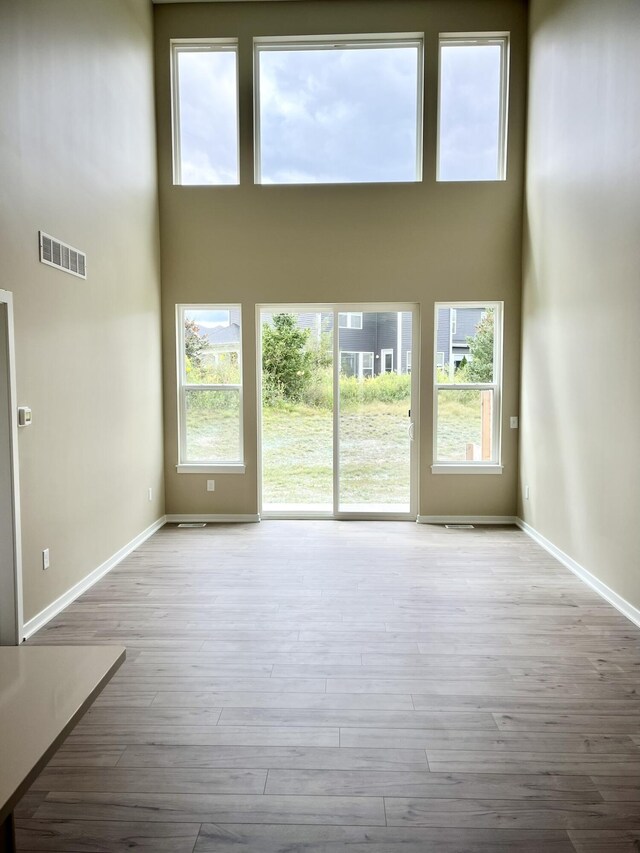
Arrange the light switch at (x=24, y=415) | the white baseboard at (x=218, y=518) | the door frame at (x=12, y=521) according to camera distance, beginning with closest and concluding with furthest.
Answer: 1. the door frame at (x=12, y=521)
2. the light switch at (x=24, y=415)
3. the white baseboard at (x=218, y=518)

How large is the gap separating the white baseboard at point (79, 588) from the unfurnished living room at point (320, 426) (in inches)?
1.1

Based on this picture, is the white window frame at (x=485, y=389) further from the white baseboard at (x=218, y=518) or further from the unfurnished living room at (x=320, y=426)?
the white baseboard at (x=218, y=518)

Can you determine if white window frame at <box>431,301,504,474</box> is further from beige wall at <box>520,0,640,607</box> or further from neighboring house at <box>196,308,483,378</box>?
beige wall at <box>520,0,640,607</box>

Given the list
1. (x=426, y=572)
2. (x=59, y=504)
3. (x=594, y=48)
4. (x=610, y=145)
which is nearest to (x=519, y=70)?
(x=594, y=48)

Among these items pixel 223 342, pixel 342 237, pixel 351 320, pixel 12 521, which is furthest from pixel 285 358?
pixel 12 521

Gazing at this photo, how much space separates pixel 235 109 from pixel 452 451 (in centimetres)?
417

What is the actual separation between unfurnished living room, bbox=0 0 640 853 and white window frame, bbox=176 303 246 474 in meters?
0.04

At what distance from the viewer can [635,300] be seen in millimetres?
3387

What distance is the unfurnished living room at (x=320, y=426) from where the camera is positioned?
1954mm

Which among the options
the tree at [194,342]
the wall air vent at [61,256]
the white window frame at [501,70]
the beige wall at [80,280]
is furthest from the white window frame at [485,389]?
the wall air vent at [61,256]

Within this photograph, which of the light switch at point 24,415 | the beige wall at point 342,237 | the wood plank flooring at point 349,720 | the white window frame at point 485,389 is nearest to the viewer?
the wood plank flooring at point 349,720

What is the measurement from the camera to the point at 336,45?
5.54 m

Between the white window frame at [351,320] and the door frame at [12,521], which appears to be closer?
the door frame at [12,521]

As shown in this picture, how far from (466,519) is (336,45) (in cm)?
499
